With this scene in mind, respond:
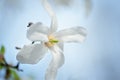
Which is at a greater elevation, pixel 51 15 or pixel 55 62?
pixel 51 15

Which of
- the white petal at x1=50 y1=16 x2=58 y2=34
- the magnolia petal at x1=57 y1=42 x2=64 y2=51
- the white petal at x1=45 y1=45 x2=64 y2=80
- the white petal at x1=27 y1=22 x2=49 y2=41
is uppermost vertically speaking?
the white petal at x1=50 y1=16 x2=58 y2=34

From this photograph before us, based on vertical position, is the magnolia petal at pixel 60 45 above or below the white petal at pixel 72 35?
below

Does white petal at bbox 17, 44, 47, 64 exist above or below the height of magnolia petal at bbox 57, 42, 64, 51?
below

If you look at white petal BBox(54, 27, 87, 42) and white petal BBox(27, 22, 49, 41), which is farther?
white petal BBox(54, 27, 87, 42)

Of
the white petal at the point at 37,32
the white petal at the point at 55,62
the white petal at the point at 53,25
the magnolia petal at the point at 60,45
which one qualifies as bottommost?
the white petal at the point at 55,62

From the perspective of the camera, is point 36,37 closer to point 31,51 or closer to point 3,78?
point 31,51
